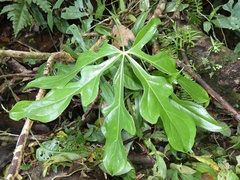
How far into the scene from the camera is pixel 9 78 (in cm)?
186

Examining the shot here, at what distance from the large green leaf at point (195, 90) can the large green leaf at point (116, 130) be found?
0.24 metres

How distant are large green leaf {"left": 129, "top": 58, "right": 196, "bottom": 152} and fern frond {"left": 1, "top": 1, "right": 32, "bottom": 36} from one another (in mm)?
1052

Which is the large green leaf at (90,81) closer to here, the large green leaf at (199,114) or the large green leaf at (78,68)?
the large green leaf at (78,68)

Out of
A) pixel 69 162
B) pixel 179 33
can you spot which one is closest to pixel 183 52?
pixel 179 33

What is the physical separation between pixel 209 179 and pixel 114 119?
0.51 metres

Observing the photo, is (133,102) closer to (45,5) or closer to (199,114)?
(199,114)

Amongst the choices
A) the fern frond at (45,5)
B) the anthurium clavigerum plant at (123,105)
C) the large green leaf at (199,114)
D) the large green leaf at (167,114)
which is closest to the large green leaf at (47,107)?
the anthurium clavigerum plant at (123,105)

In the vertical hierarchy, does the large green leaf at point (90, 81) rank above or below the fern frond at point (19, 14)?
below

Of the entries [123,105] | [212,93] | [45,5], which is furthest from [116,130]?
[45,5]

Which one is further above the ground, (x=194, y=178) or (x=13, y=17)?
(x=13, y=17)

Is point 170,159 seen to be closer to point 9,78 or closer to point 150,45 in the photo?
point 150,45

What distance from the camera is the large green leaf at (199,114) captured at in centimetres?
105

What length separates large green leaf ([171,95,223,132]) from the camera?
1047 mm

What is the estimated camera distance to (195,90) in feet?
3.60
